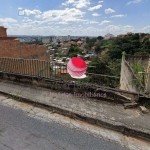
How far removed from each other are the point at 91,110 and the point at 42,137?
1364 mm

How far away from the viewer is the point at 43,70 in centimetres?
529

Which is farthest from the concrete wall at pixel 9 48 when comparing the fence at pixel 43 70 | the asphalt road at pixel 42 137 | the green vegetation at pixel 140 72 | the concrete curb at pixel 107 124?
the green vegetation at pixel 140 72

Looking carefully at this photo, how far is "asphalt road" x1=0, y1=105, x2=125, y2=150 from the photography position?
253 cm

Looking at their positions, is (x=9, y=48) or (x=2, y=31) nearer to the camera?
(x=9, y=48)

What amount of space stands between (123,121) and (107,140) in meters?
0.67

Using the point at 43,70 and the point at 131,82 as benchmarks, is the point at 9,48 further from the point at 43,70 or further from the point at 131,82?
the point at 131,82

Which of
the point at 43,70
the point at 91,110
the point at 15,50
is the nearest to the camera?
the point at 91,110

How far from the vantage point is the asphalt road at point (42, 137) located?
2529mm

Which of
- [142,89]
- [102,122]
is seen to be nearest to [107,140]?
[102,122]

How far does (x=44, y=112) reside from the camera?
3672mm

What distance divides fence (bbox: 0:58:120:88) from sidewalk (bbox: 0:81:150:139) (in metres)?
0.61

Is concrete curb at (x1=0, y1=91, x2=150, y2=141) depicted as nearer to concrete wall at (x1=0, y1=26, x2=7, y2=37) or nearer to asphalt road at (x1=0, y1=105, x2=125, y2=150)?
asphalt road at (x1=0, y1=105, x2=125, y2=150)

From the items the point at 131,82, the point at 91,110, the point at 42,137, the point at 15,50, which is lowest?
the point at 42,137

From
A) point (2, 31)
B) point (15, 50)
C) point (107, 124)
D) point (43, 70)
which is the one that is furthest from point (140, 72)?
point (2, 31)
